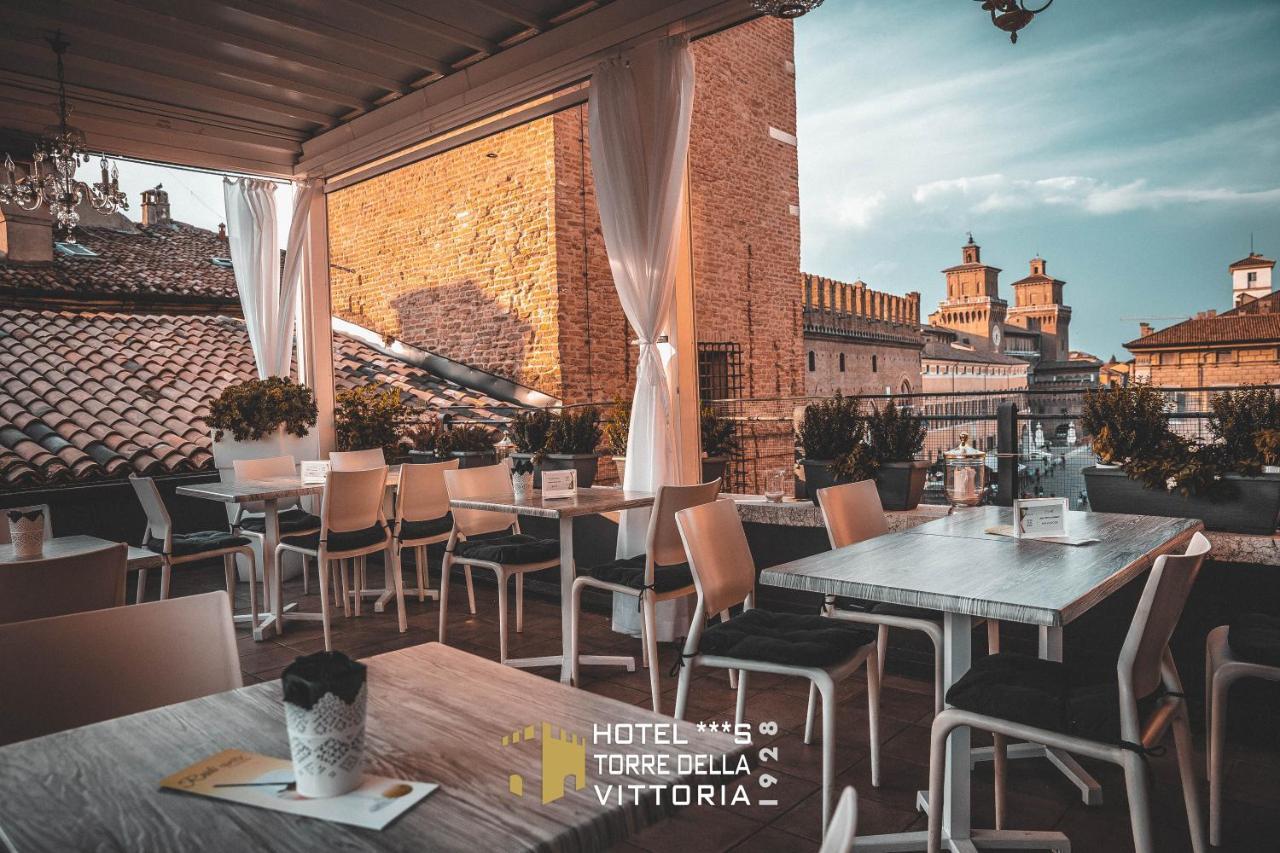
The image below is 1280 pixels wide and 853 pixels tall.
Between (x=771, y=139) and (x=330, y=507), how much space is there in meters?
11.0

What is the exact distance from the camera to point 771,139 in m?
13.5

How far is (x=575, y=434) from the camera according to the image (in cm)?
547

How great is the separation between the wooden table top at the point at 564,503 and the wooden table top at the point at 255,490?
1.18m

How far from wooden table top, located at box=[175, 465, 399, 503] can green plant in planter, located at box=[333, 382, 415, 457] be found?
5.15 ft

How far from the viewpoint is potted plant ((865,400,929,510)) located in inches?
155

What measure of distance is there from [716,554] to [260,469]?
12.8 ft

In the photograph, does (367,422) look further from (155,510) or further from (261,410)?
(155,510)

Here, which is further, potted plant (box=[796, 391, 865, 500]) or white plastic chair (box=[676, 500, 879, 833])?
potted plant (box=[796, 391, 865, 500])

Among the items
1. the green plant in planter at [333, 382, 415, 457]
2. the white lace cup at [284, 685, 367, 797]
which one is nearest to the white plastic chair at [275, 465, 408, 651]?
the green plant in planter at [333, 382, 415, 457]

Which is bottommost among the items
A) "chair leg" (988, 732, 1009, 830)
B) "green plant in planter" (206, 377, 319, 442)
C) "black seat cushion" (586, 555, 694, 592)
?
"chair leg" (988, 732, 1009, 830)

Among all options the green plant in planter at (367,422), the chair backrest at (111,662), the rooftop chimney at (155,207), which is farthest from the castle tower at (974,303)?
the chair backrest at (111,662)

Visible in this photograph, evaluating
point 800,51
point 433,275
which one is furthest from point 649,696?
point 800,51

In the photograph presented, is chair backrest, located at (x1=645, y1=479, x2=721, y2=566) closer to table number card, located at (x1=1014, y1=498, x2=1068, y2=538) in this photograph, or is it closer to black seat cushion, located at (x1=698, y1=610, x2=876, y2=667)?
black seat cushion, located at (x1=698, y1=610, x2=876, y2=667)

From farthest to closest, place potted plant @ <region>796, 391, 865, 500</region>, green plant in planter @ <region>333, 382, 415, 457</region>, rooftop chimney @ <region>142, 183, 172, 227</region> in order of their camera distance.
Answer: rooftop chimney @ <region>142, 183, 172, 227</region> → green plant in planter @ <region>333, 382, 415, 457</region> → potted plant @ <region>796, 391, 865, 500</region>
